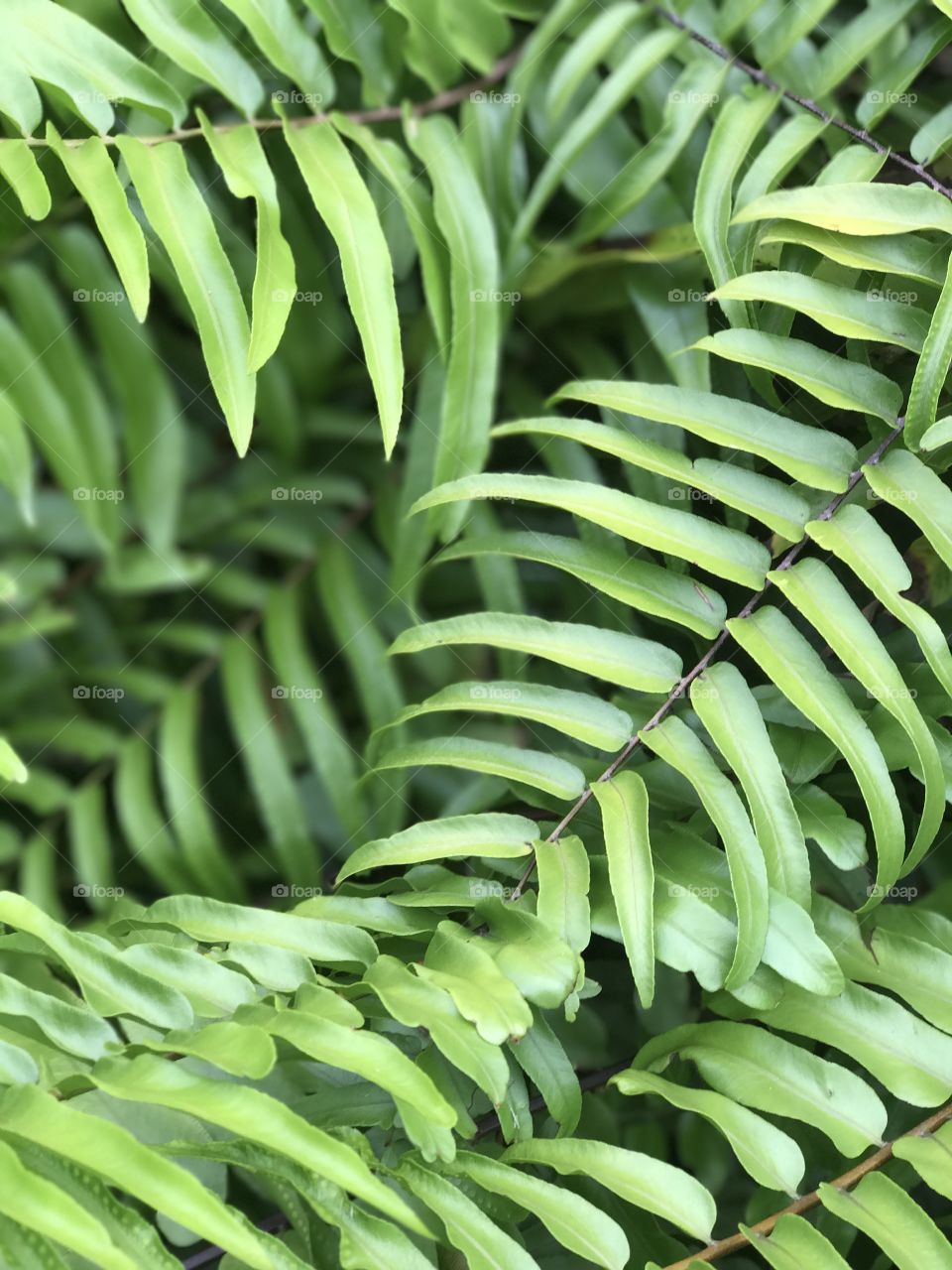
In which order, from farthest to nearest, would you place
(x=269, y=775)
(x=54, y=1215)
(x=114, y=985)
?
(x=269, y=775) → (x=114, y=985) → (x=54, y=1215)

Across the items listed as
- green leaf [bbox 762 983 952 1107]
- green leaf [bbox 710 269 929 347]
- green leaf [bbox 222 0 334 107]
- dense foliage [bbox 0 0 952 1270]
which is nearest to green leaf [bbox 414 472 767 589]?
dense foliage [bbox 0 0 952 1270]

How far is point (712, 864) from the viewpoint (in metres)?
0.58

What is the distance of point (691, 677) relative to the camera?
0.58 meters

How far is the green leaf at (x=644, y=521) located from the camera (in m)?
0.58

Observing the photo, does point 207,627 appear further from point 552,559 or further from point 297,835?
point 552,559

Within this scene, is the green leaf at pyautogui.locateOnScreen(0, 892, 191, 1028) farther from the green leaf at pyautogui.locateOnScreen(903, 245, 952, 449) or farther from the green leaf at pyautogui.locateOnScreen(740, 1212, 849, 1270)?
the green leaf at pyautogui.locateOnScreen(903, 245, 952, 449)

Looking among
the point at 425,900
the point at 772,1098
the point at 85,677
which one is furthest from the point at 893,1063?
the point at 85,677

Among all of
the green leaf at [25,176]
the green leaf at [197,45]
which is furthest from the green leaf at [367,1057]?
the green leaf at [197,45]

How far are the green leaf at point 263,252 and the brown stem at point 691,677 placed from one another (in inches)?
10.9

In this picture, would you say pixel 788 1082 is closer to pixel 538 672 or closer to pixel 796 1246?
pixel 796 1246

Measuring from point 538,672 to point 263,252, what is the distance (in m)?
0.43

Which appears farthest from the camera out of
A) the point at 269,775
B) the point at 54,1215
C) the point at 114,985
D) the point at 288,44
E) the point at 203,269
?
the point at 269,775

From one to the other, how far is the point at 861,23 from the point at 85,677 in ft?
2.77

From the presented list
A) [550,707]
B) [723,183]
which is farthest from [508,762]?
[723,183]
